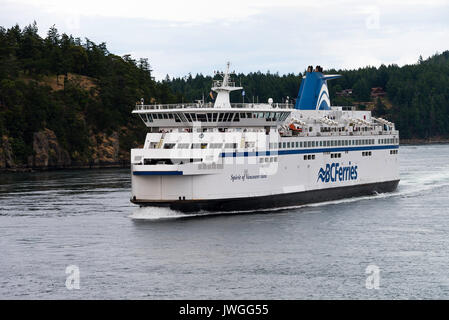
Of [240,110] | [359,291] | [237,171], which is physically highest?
[240,110]

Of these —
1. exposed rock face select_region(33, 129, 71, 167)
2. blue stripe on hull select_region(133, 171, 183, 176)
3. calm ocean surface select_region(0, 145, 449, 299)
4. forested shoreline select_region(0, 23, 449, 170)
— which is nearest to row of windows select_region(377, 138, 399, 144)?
calm ocean surface select_region(0, 145, 449, 299)

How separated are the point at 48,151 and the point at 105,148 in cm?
1192

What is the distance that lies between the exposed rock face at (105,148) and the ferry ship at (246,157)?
59.1 m

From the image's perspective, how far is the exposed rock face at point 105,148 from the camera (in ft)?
372

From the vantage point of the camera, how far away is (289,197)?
50.7 metres

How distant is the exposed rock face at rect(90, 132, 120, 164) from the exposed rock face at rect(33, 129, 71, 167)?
5651mm

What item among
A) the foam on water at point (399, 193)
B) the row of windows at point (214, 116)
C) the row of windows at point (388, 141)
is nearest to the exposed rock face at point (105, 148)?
the foam on water at point (399, 193)

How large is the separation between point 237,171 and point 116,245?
11.1 meters

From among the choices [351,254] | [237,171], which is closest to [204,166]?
[237,171]

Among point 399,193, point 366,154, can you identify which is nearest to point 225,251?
point 366,154

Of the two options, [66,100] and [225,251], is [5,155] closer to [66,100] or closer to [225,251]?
[66,100]

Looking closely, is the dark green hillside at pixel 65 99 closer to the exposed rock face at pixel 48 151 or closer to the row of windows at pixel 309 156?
the exposed rock face at pixel 48 151

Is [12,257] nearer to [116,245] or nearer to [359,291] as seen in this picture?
[116,245]

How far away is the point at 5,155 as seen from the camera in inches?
3900
